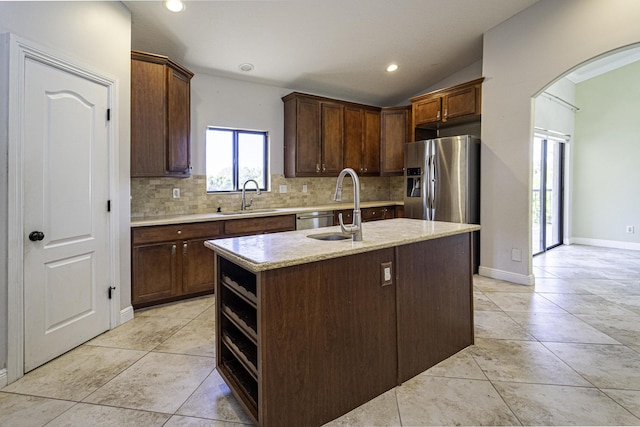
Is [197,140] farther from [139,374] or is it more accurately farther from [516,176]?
[516,176]

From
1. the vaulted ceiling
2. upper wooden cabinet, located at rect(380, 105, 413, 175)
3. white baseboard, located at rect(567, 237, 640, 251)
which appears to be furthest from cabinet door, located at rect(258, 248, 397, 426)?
white baseboard, located at rect(567, 237, 640, 251)

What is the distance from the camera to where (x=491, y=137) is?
4078 mm

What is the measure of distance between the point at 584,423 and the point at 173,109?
3.93 m

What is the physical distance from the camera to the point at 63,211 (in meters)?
2.36

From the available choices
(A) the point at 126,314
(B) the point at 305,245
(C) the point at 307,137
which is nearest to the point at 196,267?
(A) the point at 126,314

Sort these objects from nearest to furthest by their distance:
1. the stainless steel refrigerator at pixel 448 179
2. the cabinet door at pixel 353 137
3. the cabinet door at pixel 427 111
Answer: the stainless steel refrigerator at pixel 448 179
the cabinet door at pixel 427 111
the cabinet door at pixel 353 137

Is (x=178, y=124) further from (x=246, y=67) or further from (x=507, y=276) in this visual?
(x=507, y=276)

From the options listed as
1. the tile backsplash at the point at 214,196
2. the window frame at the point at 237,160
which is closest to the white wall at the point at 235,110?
the window frame at the point at 237,160

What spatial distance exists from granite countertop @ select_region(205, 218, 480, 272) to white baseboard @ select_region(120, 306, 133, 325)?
1606 millimetres

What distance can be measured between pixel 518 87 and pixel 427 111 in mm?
1254

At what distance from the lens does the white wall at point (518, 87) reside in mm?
3252

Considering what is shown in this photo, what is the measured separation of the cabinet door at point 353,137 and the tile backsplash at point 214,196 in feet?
1.31

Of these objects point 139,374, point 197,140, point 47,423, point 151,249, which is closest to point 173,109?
point 197,140

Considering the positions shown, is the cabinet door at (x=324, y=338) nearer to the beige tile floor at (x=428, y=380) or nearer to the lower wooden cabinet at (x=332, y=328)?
the lower wooden cabinet at (x=332, y=328)
